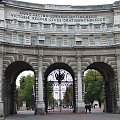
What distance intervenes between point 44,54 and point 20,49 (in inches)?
161

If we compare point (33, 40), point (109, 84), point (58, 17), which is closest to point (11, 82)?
point (33, 40)

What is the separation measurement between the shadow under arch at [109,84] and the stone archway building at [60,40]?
0.17m

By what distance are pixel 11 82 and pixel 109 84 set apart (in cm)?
1765

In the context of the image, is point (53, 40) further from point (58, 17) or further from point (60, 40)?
point (58, 17)

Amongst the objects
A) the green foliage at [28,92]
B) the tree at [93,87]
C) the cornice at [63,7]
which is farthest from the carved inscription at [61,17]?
the green foliage at [28,92]

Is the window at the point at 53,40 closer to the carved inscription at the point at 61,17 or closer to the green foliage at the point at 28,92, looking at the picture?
the carved inscription at the point at 61,17

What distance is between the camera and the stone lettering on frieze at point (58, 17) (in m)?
54.6

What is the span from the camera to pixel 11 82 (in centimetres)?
5897

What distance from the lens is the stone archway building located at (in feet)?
172

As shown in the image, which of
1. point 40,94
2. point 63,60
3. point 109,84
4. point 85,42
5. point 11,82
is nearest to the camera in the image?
point 40,94

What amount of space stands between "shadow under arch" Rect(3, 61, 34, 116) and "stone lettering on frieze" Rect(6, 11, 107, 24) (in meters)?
7.77

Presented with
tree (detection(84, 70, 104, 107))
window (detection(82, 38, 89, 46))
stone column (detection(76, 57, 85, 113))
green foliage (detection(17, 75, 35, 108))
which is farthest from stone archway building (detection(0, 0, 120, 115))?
green foliage (detection(17, 75, 35, 108))

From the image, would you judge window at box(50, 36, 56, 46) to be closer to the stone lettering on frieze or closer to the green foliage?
the stone lettering on frieze

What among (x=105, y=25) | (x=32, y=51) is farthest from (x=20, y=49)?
(x=105, y=25)
